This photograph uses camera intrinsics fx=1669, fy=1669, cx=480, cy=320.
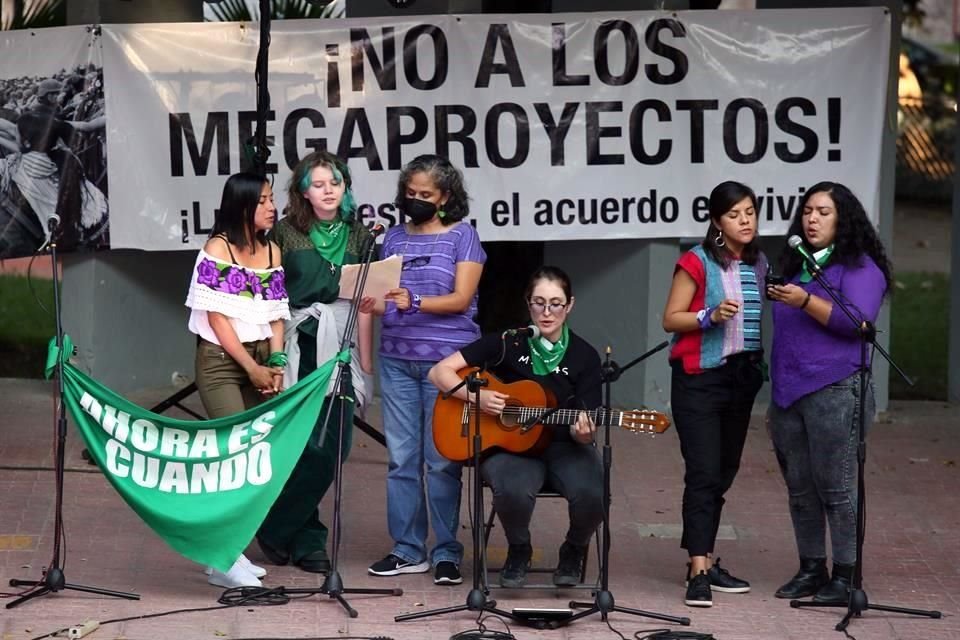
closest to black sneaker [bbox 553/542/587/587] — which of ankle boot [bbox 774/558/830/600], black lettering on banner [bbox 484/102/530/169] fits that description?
ankle boot [bbox 774/558/830/600]

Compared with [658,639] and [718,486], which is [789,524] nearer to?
[718,486]

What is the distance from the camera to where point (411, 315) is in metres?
7.46

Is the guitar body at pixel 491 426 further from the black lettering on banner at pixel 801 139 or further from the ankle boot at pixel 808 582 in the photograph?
the black lettering on banner at pixel 801 139

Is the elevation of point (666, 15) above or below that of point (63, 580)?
above

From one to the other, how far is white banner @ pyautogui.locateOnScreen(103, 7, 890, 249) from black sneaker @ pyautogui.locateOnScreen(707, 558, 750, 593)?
12.1 feet

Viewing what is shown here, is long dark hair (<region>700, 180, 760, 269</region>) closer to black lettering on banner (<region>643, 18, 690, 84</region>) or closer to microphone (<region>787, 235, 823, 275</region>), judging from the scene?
microphone (<region>787, 235, 823, 275</region>)

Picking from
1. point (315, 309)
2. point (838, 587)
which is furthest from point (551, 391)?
point (838, 587)

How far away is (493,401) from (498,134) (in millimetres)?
3929

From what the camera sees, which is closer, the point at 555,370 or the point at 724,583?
the point at 555,370

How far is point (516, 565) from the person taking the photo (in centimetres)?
728

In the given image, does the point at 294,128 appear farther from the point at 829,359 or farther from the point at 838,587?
the point at 838,587

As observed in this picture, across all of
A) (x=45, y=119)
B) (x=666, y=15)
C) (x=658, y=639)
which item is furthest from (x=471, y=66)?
(x=658, y=639)

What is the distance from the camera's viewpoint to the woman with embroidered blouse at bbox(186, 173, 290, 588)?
716 cm

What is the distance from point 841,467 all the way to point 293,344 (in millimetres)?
2463
